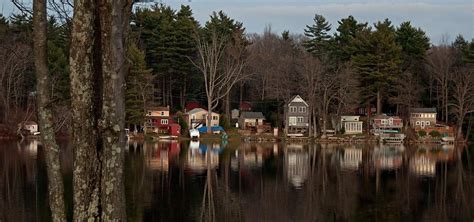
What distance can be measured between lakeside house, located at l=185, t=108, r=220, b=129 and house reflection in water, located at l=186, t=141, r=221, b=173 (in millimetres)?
A: 11883

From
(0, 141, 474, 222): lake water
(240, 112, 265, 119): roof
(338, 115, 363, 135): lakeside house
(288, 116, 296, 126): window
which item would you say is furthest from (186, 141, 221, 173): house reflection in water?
(338, 115, 363, 135): lakeside house

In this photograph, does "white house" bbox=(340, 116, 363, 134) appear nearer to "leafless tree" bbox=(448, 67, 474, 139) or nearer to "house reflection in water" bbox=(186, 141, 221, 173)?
"leafless tree" bbox=(448, 67, 474, 139)

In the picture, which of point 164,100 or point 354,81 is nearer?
point 354,81

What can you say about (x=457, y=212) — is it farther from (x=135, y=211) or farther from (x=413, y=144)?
(x=413, y=144)

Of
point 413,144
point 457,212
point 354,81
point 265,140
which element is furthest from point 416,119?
point 457,212

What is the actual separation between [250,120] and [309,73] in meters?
8.40

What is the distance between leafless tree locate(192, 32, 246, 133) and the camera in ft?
174

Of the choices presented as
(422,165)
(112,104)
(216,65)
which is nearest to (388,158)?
(422,165)

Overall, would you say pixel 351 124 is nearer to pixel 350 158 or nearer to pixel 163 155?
pixel 350 158

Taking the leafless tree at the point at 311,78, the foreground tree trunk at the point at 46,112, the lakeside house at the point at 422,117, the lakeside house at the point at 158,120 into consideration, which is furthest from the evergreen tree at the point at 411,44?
the foreground tree trunk at the point at 46,112

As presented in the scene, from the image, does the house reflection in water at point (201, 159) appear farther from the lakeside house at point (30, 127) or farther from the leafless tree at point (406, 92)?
the leafless tree at point (406, 92)

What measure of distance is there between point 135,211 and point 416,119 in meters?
45.4

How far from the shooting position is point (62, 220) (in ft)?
18.6

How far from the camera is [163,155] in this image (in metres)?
36.1
